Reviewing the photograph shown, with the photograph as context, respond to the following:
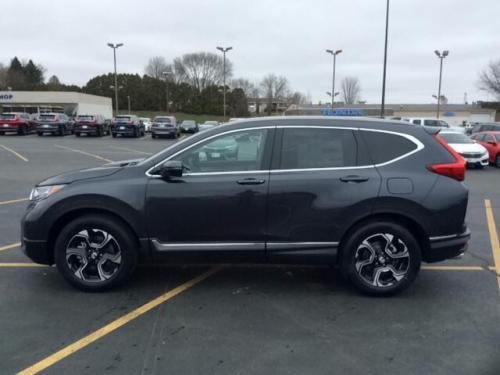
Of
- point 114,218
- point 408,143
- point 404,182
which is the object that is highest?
point 408,143

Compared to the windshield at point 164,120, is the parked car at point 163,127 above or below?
below

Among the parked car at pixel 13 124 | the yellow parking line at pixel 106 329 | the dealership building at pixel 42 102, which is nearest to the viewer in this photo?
the yellow parking line at pixel 106 329

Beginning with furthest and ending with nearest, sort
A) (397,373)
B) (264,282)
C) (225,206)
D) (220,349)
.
Answer: 1. (264,282)
2. (225,206)
3. (220,349)
4. (397,373)

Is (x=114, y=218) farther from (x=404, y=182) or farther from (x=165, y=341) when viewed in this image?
(x=404, y=182)

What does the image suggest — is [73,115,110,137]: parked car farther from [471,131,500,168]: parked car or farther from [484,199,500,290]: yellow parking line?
[484,199,500,290]: yellow parking line

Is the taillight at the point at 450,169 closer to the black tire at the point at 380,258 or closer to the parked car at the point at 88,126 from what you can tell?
the black tire at the point at 380,258

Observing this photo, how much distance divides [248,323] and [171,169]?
5.12ft

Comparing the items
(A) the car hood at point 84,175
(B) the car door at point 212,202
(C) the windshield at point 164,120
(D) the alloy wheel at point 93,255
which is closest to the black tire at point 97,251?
(D) the alloy wheel at point 93,255

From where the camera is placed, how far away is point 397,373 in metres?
3.32

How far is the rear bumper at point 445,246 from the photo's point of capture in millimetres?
4617

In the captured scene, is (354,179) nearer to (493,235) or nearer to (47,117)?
(493,235)

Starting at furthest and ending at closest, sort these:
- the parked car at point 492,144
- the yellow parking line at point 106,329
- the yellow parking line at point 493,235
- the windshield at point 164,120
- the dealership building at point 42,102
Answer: the dealership building at point 42,102 < the windshield at point 164,120 < the parked car at point 492,144 < the yellow parking line at point 493,235 < the yellow parking line at point 106,329

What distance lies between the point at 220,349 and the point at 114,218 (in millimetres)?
1757

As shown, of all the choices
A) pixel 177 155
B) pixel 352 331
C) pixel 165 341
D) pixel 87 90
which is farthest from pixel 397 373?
pixel 87 90
